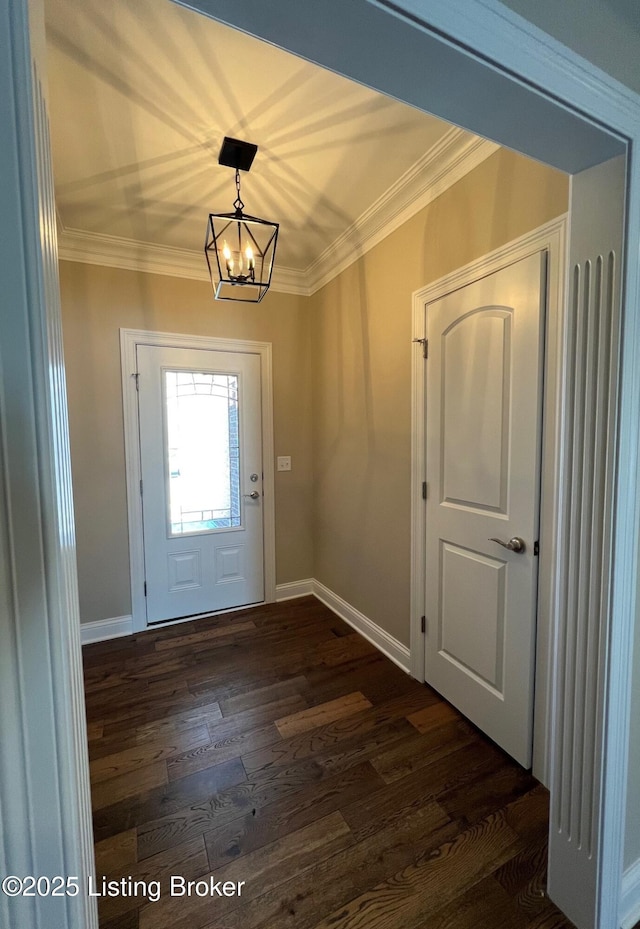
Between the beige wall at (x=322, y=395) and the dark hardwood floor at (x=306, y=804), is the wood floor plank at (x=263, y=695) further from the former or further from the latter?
the beige wall at (x=322, y=395)

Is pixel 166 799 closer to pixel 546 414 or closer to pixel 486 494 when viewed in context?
pixel 486 494

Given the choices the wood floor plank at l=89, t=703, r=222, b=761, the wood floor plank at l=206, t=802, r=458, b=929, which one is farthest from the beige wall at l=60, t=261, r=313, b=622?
the wood floor plank at l=206, t=802, r=458, b=929

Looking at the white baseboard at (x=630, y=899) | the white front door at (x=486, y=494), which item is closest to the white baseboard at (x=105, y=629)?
the white front door at (x=486, y=494)

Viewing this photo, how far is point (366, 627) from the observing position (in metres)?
2.58

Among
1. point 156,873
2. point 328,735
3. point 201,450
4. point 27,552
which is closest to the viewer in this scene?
point 27,552

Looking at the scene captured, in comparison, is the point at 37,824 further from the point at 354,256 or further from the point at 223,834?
the point at 354,256

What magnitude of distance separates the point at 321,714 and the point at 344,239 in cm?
287

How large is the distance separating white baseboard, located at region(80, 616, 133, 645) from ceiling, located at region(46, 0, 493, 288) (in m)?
2.60

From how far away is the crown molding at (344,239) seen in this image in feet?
5.46

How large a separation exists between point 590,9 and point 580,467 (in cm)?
106

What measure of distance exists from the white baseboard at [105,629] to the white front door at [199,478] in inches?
6.1

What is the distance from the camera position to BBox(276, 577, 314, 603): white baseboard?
125 inches

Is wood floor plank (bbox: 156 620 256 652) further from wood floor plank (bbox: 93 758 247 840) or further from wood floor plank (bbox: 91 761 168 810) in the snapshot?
wood floor plank (bbox: 93 758 247 840)

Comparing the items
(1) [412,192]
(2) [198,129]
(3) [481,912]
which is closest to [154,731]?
(3) [481,912]
